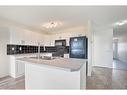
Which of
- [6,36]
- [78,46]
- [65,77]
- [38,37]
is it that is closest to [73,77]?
[65,77]

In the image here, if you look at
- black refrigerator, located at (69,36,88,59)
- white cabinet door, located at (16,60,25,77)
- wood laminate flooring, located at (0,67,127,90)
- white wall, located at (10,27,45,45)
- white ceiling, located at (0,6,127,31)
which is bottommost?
wood laminate flooring, located at (0,67,127,90)

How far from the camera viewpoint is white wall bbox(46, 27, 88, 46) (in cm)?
502

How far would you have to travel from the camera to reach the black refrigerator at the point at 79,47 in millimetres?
4511

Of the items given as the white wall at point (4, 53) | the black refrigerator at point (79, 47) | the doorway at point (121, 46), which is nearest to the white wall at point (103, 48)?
the doorway at point (121, 46)

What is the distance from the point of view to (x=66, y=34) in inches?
219

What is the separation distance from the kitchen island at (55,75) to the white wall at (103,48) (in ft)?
14.4

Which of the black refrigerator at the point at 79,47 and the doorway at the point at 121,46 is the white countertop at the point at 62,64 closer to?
the black refrigerator at the point at 79,47

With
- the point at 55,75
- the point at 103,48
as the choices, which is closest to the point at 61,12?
the point at 55,75

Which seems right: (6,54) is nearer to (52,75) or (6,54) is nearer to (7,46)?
(7,46)

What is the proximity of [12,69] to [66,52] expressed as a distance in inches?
104

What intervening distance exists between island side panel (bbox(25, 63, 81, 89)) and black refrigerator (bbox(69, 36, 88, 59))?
2.62 m

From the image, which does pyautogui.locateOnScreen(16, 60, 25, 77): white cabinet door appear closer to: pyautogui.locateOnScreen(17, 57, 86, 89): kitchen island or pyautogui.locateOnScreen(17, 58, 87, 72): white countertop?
pyautogui.locateOnScreen(17, 57, 86, 89): kitchen island

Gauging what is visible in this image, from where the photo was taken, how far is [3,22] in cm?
394

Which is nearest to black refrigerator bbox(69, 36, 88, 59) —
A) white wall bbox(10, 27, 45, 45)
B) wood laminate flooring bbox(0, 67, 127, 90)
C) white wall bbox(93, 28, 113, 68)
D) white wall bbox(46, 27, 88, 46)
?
white wall bbox(46, 27, 88, 46)
